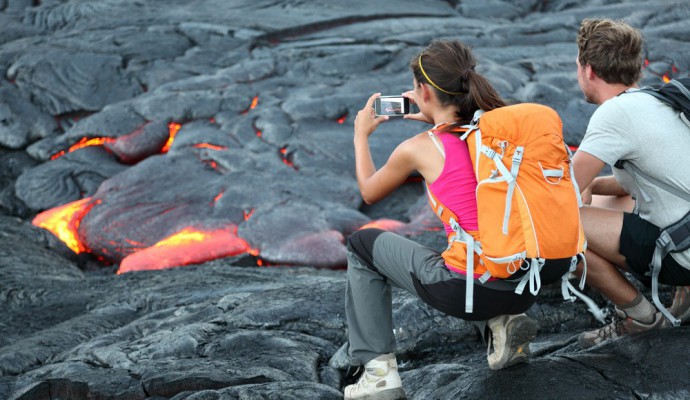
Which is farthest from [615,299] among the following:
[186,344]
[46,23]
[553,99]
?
[46,23]

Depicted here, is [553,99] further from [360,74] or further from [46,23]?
[46,23]

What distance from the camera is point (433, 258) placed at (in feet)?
12.3

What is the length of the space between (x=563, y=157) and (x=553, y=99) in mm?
9154

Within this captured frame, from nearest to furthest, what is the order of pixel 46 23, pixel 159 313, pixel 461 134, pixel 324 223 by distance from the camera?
pixel 461 134
pixel 159 313
pixel 324 223
pixel 46 23

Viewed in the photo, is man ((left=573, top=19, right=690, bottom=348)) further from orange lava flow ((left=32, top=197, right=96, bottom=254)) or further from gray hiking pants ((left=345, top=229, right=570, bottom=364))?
orange lava flow ((left=32, top=197, right=96, bottom=254))

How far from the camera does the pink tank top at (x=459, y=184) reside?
359 centimetres

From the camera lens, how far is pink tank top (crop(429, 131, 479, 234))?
3.59 meters

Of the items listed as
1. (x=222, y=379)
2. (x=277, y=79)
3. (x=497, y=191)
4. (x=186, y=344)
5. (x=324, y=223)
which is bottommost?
(x=324, y=223)

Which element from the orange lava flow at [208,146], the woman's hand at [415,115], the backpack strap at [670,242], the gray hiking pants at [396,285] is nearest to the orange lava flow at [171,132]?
the orange lava flow at [208,146]

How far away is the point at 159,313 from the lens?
253 inches

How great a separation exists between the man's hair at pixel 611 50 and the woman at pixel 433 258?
0.72 m

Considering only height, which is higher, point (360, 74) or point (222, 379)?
point (222, 379)

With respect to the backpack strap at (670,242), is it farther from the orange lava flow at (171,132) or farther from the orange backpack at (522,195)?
the orange lava flow at (171,132)

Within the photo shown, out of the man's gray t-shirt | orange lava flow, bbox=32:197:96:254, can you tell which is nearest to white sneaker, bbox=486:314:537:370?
the man's gray t-shirt
